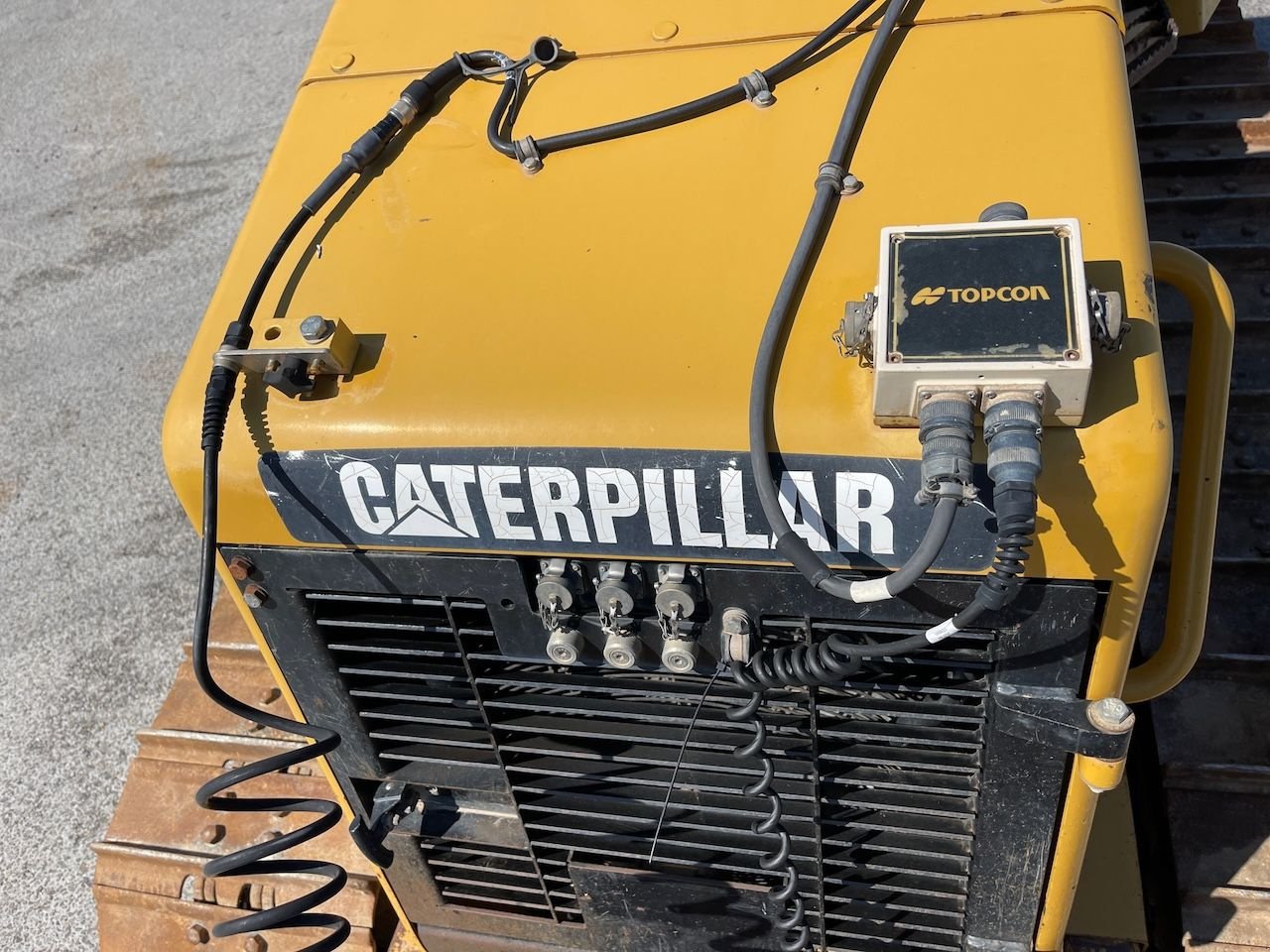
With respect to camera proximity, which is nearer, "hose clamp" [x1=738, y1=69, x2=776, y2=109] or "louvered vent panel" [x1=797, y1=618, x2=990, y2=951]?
"louvered vent panel" [x1=797, y1=618, x2=990, y2=951]

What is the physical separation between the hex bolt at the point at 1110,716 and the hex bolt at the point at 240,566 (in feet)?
3.44

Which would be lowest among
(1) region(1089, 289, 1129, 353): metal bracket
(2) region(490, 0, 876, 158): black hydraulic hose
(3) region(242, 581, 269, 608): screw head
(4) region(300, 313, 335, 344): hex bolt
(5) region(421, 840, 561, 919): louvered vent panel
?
(5) region(421, 840, 561, 919): louvered vent panel

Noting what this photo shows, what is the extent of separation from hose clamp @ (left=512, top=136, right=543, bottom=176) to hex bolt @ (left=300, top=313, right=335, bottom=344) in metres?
0.39

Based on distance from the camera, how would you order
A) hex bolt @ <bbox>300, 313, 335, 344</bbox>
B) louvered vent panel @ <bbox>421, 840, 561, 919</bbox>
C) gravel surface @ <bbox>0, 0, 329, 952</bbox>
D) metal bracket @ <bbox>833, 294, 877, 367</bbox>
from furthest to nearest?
1. gravel surface @ <bbox>0, 0, 329, 952</bbox>
2. louvered vent panel @ <bbox>421, 840, 561, 919</bbox>
3. hex bolt @ <bbox>300, 313, 335, 344</bbox>
4. metal bracket @ <bbox>833, 294, 877, 367</bbox>

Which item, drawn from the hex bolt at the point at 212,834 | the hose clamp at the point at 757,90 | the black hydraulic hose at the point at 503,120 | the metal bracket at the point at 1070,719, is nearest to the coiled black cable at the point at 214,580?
the black hydraulic hose at the point at 503,120

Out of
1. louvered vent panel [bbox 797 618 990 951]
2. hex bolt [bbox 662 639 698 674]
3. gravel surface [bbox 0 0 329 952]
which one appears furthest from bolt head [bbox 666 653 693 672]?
gravel surface [bbox 0 0 329 952]

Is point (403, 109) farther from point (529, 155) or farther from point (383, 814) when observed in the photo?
point (383, 814)

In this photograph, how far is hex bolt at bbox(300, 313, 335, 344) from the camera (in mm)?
1175

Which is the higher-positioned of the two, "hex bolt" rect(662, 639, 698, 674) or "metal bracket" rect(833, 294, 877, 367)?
"metal bracket" rect(833, 294, 877, 367)

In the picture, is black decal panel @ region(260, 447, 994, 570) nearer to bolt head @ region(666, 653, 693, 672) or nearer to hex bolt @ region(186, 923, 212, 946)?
bolt head @ region(666, 653, 693, 672)

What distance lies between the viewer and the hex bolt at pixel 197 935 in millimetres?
2020

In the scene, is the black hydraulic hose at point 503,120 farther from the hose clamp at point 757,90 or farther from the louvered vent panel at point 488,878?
the louvered vent panel at point 488,878

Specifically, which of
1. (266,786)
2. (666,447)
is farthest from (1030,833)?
(266,786)

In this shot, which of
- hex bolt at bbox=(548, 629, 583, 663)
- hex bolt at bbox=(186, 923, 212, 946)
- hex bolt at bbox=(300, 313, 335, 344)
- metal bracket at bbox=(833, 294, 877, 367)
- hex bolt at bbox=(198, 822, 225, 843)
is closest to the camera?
metal bracket at bbox=(833, 294, 877, 367)
